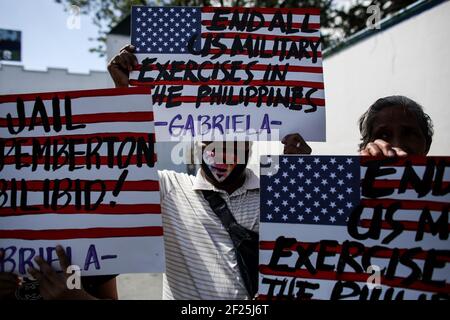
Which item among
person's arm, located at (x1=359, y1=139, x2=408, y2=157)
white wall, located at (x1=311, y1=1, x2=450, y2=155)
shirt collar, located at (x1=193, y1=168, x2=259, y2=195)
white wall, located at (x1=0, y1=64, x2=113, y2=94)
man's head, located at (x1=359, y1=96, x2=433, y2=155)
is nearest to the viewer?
person's arm, located at (x1=359, y1=139, x2=408, y2=157)

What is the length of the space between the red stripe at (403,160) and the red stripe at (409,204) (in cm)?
15

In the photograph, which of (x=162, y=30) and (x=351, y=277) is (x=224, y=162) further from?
(x=351, y=277)

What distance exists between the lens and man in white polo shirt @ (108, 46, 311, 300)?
193cm

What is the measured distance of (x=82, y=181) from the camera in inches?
66.9

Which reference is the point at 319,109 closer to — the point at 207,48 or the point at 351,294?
the point at 207,48

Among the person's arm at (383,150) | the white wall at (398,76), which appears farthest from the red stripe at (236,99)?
the white wall at (398,76)

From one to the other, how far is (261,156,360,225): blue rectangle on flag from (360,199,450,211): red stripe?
5 cm

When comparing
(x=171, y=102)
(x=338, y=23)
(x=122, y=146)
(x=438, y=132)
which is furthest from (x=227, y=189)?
(x=338, y=23)

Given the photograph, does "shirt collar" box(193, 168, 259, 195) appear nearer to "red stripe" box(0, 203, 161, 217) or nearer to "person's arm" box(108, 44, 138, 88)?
"red stripe" box(0, 203, 161, 217)

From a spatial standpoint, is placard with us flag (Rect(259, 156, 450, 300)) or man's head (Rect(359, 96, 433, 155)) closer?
placard with us flag (Rect(259, 156, 450, 300))

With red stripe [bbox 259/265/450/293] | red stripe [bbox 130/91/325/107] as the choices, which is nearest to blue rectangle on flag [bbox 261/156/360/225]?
red stripe [bbox 259/265/450/293]

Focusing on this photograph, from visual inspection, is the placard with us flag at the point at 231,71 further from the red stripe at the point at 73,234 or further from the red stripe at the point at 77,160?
the red stripe at the point at 73,234

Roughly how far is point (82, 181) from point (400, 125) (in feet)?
4.83

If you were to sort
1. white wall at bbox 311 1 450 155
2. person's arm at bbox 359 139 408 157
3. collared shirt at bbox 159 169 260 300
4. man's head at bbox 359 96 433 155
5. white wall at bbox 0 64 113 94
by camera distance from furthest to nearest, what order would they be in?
white wall at bbox 0 64 113 94, white wall at bbox 311 1 450 155, collared shirt at bbox 159 169 260 300, man's head at bbox 359 96 433 155, person's arm at bbox 359 139 408 157
